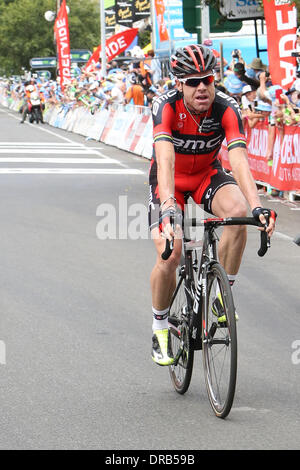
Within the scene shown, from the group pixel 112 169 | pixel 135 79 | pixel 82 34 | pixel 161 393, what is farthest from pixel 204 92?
pixel 82 34

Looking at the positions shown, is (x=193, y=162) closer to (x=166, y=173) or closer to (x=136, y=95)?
(x=166, y=173)

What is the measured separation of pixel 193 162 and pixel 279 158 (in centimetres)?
953

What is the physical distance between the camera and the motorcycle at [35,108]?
46.3m

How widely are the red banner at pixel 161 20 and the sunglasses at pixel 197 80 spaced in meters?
27.4

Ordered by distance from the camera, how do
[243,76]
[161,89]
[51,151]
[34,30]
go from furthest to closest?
[34,30], [51,151], [161,89], [243,76]

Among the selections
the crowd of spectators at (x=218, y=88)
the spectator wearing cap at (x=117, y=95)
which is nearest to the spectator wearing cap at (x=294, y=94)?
the crowd of spectators at (x=218, y=88)

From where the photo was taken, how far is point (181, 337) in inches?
239

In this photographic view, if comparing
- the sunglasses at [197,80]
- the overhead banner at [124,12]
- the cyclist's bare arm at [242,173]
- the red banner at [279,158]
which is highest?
the sunglasses at [197,80]

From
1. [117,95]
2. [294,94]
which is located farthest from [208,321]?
[117,95]

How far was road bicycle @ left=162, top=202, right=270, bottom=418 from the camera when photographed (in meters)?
5.26

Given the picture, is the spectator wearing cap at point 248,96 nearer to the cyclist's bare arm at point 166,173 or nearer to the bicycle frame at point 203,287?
the cyclist's bare arm at point 166,173

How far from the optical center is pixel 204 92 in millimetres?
5938

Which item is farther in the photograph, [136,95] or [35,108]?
[35,108]

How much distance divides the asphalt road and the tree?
7861cm
